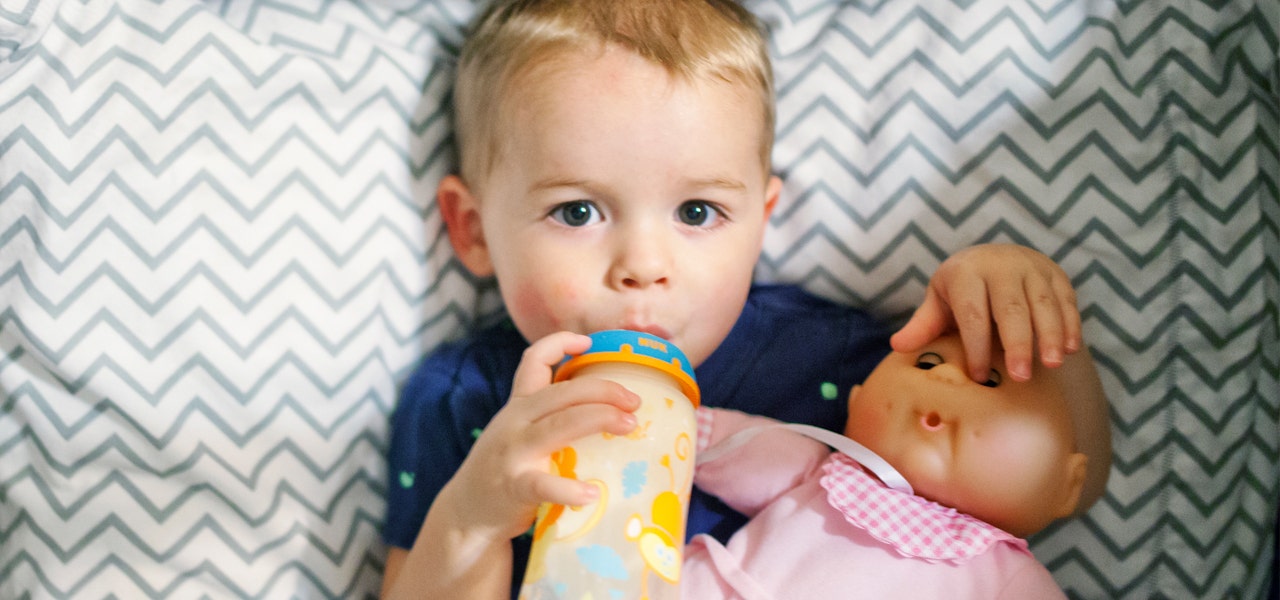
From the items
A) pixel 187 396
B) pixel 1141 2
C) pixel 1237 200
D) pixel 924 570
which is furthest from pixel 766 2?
pixel 187 396

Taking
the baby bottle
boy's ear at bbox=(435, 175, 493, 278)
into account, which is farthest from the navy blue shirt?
the baby bottle

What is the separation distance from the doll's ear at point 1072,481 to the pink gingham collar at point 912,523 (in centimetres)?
6

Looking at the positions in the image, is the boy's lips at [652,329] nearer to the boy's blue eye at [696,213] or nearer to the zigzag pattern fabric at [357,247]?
the boy's blue eye at [696,213]

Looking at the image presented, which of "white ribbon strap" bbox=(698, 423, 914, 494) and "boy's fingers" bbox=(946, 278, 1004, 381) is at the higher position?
"boy's fingers" bbox=(946, 278, 1004, 381)

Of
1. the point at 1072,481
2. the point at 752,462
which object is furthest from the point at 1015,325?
the point at 752,462

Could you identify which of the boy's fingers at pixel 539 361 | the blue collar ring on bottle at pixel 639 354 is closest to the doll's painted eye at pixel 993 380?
the blue collar ring on bottle at pixel 639 354

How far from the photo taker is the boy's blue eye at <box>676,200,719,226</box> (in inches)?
44.4

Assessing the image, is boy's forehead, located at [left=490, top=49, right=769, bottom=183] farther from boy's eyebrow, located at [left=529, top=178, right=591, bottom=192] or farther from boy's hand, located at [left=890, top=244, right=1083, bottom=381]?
boy's hand, located at [left=890, top=244, right=1083, bottom=381]

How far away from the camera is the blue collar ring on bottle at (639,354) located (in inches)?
35.6

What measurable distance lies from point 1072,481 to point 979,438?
121mm

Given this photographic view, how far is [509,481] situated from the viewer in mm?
914

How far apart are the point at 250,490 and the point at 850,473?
70cm

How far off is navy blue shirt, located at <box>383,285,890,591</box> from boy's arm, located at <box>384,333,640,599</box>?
14 centimetres

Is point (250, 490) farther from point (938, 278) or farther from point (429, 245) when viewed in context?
point (938, 278)
